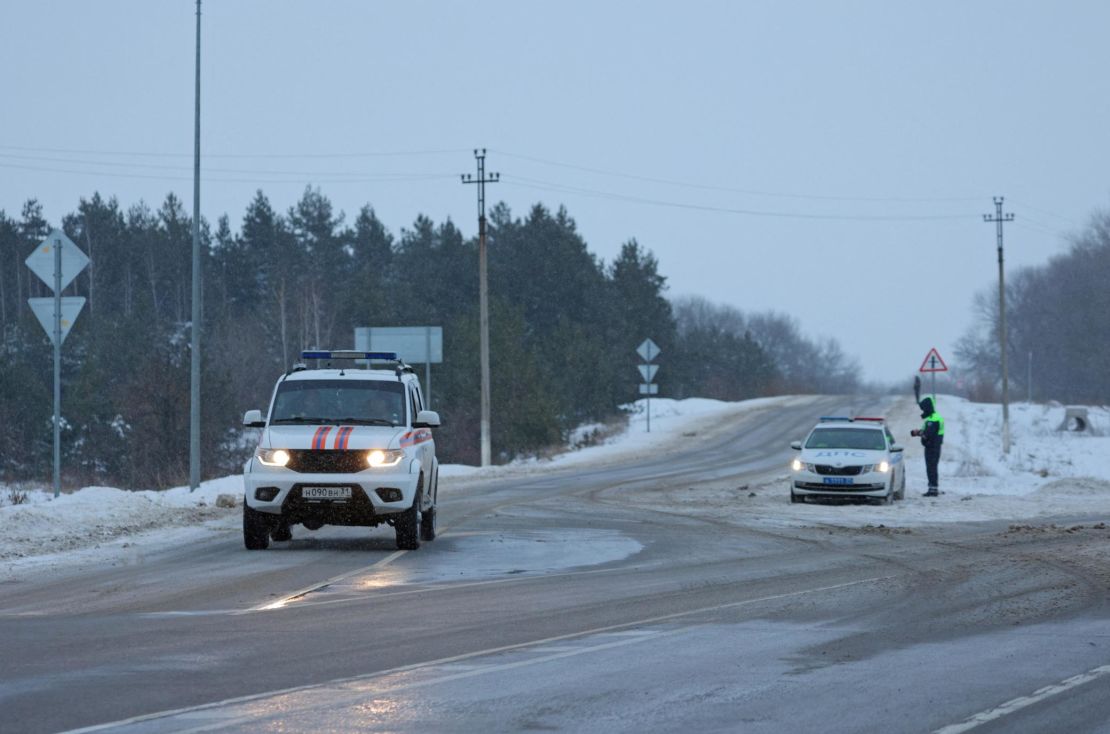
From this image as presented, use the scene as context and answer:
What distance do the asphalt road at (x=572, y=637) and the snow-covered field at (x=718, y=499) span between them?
1886 millimetres

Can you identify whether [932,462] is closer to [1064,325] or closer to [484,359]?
[484,359]

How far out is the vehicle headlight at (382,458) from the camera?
16828 millimetres

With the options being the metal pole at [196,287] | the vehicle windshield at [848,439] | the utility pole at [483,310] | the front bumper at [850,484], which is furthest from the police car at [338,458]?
the utility pole at [483,310]

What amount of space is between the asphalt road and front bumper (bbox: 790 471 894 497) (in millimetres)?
7575

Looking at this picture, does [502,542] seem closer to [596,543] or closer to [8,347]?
[596,543]

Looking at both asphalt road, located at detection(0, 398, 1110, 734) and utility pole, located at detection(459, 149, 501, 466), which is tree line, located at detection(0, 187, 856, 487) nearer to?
utility pole, located at detection(459, 149, 501, 466)

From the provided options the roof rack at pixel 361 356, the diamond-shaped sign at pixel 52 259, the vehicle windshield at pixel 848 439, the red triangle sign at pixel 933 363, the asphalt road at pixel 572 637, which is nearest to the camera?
the asphalt road at pixel 572 637

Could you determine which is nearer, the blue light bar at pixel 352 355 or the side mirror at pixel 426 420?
the side mirror at pixel 426 420

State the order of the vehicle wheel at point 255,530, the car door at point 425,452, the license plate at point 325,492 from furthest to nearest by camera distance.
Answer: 1. the car door at point 425,452
2. the vehicle wheel at point 255,530
3. the license plate at point 325,492

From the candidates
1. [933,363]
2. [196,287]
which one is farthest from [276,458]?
[933,363]

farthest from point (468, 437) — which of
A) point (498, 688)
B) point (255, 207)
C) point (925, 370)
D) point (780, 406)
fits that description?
point (498, 688)

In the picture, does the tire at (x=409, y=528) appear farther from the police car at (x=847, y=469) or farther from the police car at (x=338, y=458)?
the police car at (x=847, y=469)

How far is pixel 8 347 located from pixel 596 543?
63995 millimetres

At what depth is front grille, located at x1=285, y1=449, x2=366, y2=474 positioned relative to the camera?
1675 cm
